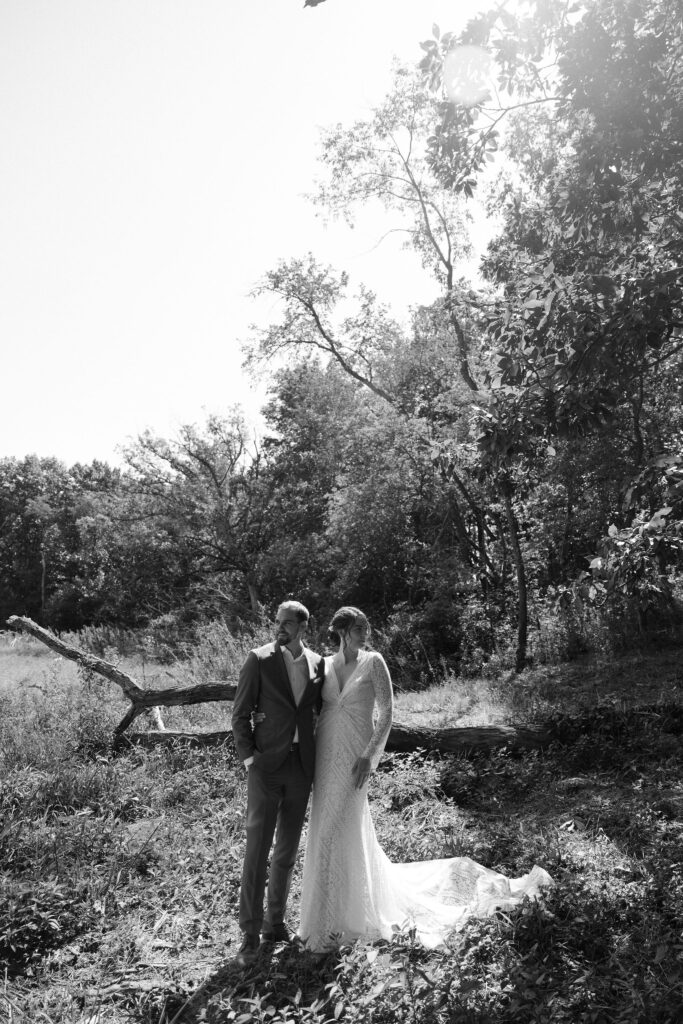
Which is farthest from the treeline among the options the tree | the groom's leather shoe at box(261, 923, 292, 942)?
the groom's leather shoe at box(261, 923, 292, 942)

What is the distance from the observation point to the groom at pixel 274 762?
4344 mm

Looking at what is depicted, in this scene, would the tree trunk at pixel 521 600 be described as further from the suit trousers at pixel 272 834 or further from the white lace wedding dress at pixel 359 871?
the suit trousers at pixel 272 834

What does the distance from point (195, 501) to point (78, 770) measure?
50.8 ft

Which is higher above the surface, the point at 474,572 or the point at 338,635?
the point at 474,572

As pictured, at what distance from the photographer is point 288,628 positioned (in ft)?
14.8

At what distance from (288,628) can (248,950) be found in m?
1.83

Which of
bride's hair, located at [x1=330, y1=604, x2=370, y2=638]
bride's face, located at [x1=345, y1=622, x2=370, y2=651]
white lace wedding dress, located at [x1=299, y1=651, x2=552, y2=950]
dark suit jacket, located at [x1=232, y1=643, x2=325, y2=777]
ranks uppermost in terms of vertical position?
bride's hair, located at [x1=330, y1=604, x2=370, y2=638]

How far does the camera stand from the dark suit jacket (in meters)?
4.40

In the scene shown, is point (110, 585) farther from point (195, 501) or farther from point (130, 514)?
point (195, 501)

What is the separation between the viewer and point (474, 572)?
14.7 meters

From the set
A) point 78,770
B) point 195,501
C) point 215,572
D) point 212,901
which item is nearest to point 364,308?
point 195,501

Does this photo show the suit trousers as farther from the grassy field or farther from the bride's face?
the bride's face

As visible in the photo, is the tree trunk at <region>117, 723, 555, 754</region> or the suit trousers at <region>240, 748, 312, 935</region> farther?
the tree trunk at <region>117, 723, 555, 754</region>

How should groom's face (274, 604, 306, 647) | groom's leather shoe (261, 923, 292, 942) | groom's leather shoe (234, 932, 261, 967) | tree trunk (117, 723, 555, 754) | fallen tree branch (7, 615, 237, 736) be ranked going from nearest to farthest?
1. groom's leather shoe (234, 932, 261, 967)
2. groom's leather shoe (261, 923, 292, 942)
3. groom's face (274, 604, 306, 647)
4. tree trunk (117, 723, 555, 754)
5. fallen tree branch (7, 615, 237, 736)
